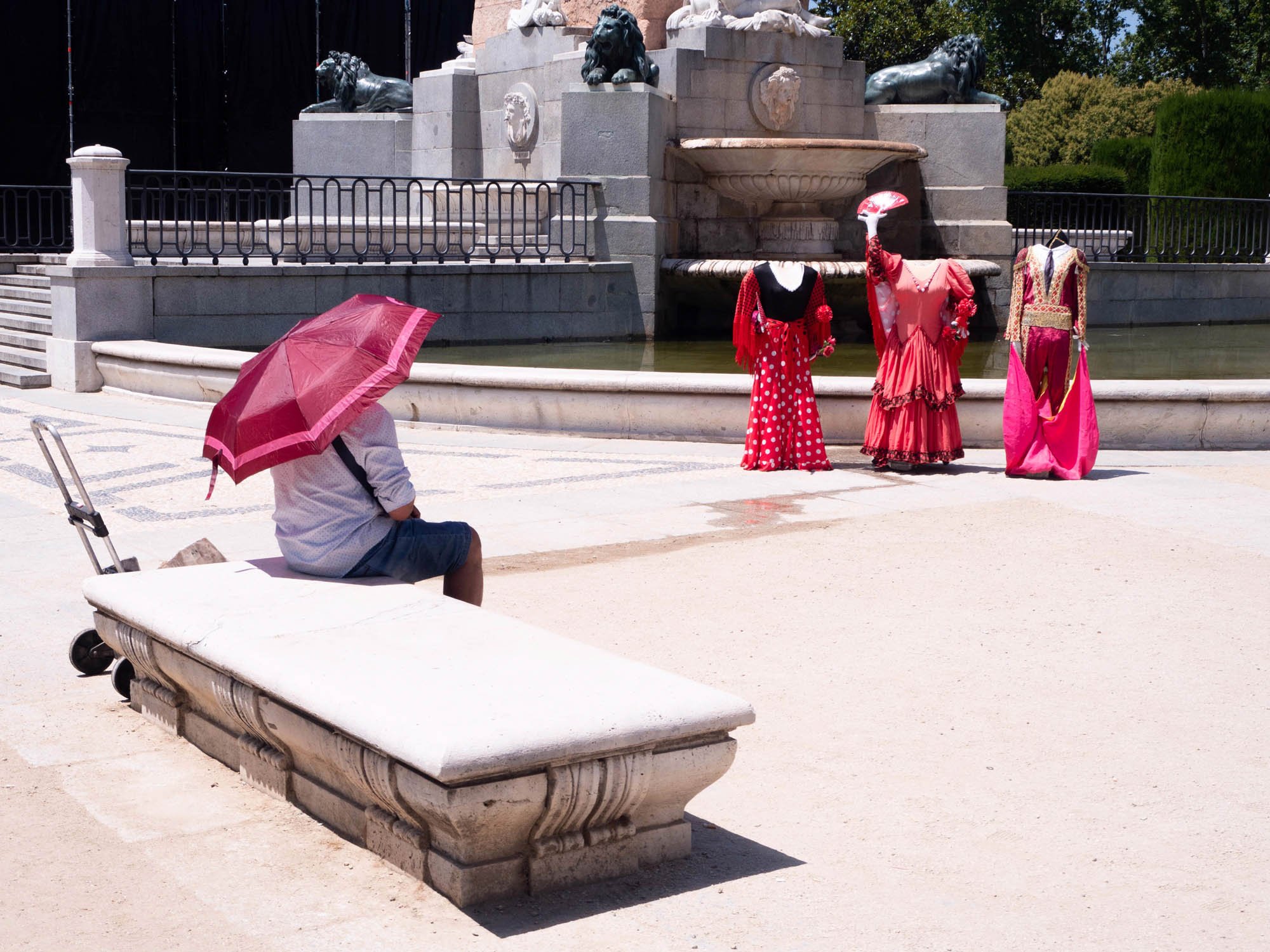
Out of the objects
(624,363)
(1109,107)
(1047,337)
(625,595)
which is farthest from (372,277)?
(1109,107)

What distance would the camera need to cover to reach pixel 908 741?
4.74 m

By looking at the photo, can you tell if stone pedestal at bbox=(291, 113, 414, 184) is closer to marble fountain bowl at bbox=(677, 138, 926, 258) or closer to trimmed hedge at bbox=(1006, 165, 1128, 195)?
marble fountain bowl at bbox=(677, 138, 926, 258)

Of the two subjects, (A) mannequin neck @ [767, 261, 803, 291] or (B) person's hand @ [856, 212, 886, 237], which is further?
(A) mannequin neck @ [767, 261, 803, 291]

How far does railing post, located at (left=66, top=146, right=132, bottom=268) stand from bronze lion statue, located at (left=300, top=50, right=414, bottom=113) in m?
8.49

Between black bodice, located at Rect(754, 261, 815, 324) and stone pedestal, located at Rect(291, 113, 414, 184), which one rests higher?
stone pedestal, located at Rect(291, 113, 414, 184)

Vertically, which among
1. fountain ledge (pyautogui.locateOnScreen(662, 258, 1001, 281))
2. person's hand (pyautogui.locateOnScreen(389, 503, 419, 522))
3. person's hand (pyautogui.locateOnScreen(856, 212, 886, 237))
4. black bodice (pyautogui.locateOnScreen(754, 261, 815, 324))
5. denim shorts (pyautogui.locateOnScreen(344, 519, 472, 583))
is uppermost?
person's hand (pyautogui.locateOnScreen(856, 212, 886, 237))

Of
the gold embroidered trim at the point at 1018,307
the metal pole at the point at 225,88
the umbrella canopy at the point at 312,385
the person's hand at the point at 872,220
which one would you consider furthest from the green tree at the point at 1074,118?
the umbrella canopy at the point at 312,385

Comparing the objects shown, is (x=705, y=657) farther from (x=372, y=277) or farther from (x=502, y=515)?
(x=372, y=277)

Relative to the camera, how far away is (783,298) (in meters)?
10.2

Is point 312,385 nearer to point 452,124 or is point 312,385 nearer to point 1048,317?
point 1048,317

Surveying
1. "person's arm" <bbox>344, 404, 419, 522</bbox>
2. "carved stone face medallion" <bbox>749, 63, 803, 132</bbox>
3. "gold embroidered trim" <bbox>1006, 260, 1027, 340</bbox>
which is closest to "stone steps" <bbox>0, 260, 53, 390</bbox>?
"carved stone face medallion" <bbox>749, 63, 803, 132</bbox>

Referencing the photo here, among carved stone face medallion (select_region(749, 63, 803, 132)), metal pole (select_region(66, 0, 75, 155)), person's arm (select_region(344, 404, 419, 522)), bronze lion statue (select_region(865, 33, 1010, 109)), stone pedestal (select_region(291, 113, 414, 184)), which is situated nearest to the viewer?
person's arm (select_region(344, 404, 419, 522))

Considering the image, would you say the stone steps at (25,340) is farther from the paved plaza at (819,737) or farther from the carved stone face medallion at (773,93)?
the carved stone face medallion at (773,93)

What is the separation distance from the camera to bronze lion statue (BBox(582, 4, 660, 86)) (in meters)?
18.3
